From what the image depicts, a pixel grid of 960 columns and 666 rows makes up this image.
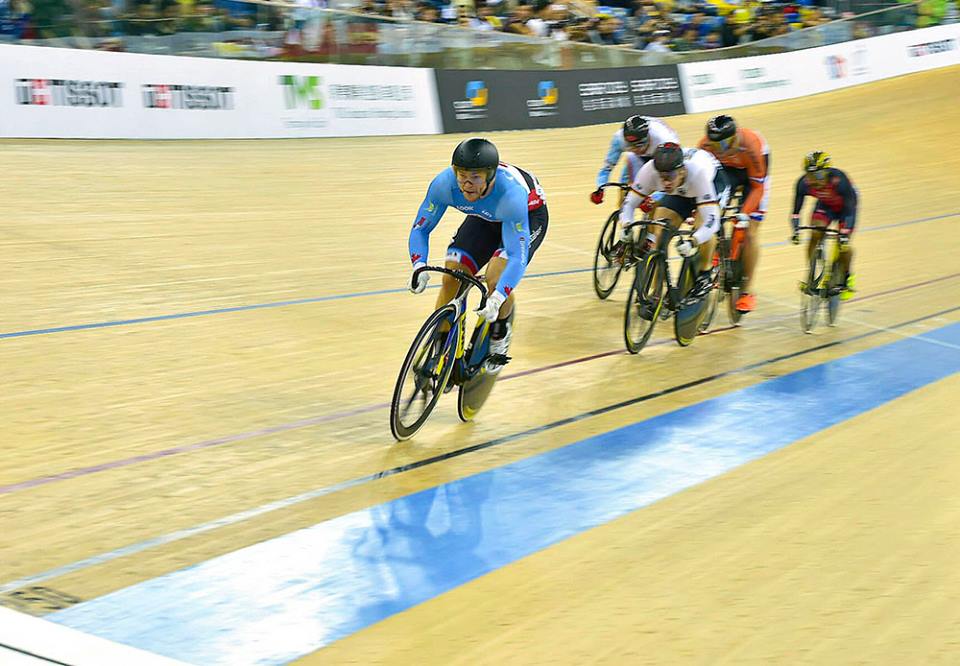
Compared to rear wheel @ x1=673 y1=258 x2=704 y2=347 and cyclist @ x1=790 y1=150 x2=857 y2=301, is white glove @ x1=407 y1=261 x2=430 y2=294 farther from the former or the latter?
cyclist @ x1=790 y1=150 x2=857 y2=301

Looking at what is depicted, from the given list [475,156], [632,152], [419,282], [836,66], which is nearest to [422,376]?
[419,282]

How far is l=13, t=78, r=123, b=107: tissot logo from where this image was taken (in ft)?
32.2

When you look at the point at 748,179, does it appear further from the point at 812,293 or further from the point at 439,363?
the point at 439,363

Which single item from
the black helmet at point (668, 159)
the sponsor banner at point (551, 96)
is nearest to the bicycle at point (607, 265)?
the black helmet at point (668, 159)

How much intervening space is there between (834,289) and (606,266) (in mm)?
1594

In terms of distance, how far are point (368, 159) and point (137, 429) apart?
783cm

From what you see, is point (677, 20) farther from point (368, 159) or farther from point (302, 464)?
point (302, 464)

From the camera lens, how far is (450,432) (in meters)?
4.54

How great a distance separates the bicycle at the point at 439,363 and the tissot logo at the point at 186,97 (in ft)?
24.7

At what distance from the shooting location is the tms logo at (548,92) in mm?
14852

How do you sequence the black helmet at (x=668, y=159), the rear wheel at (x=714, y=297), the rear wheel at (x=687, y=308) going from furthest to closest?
the rear wheel at (x=714, y=297) → the rear wheel at (x=687, y=308) → the black helmet at (x=668, y=159)

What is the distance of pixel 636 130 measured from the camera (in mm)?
6816

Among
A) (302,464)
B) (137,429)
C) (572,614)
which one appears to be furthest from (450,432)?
(572,614)

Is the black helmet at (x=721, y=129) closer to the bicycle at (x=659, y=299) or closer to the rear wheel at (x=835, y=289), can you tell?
the bicycle at (x=659, y=299)
